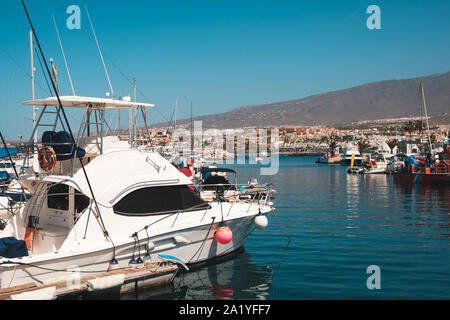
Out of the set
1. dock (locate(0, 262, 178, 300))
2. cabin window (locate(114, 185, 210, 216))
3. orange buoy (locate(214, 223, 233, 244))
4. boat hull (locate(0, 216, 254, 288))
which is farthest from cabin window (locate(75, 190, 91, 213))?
orange buoy (locate(214, 223, 233, 244))

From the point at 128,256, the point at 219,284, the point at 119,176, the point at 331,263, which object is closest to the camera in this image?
the point at 128,256

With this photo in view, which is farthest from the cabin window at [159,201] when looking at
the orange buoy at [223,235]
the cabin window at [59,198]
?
the cabin window at [59,198]

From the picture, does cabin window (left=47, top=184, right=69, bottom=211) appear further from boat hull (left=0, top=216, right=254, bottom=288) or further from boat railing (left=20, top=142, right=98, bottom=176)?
boat hull (left=0, top=216, right=254, bottom=288)

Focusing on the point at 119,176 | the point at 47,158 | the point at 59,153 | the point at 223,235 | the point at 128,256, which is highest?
the point at 59,153

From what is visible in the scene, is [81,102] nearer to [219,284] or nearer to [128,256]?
[128,256]

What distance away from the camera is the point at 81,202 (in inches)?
360

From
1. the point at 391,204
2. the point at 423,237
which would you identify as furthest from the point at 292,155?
the point at 423,237

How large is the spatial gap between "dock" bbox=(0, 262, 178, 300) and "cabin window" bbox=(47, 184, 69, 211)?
209cm

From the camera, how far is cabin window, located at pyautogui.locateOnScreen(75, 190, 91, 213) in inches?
357

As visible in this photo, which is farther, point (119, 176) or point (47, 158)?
point (119, 176)

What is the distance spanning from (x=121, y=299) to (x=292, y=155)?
162386 mm

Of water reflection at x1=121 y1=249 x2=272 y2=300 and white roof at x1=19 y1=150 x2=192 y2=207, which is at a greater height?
white roof at x1=19 y1=150 x2=192 y2=207

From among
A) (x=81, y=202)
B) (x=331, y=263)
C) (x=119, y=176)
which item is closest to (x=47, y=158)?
(x=81, y=202)

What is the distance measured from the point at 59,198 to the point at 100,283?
8.93 ft
